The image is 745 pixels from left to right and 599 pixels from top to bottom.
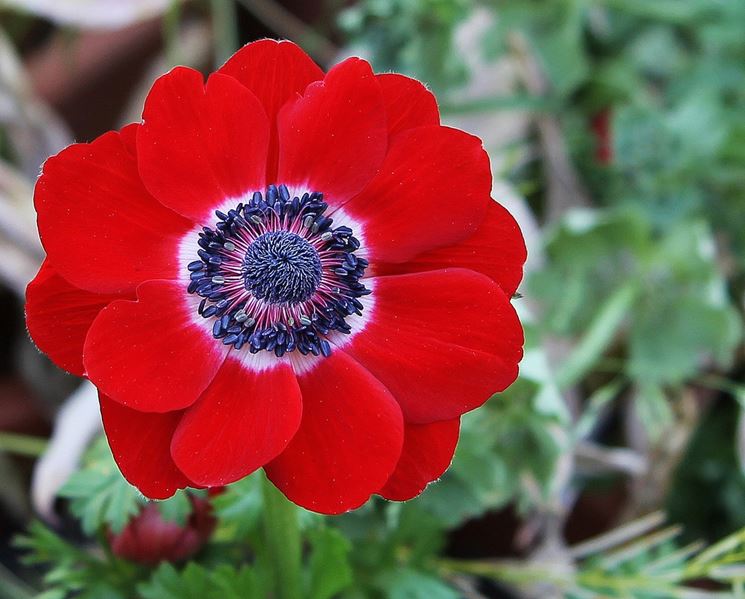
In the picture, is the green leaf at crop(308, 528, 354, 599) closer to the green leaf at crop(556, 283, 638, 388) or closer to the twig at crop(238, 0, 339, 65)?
the green leaf at crop(556, 283, 638, 388)

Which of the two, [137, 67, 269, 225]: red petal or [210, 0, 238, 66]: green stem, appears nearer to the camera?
[137, 67, 269, 225]: red petal

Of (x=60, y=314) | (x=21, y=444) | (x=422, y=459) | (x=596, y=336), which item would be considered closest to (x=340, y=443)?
(x=422, y=459)

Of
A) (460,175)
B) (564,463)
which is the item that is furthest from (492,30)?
(460,175)

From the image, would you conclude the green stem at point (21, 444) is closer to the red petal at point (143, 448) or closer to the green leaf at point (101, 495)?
the green leaf at point (101, 495)

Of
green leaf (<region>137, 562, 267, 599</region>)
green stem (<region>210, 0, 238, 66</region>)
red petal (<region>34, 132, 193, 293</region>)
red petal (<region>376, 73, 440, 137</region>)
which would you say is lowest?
green leaf (<region>137, 562, 267, 599</region>)

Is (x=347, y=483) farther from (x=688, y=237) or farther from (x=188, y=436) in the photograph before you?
(x=688, y=237)

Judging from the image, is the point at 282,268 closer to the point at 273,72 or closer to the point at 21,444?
the point at 273,72

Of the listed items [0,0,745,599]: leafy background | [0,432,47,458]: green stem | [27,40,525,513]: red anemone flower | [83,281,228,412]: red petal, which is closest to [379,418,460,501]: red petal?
[27,40,525,513]: red anemone flower

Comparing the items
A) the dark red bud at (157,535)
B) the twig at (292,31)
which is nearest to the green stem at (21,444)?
the dark red bud at (157,535)
